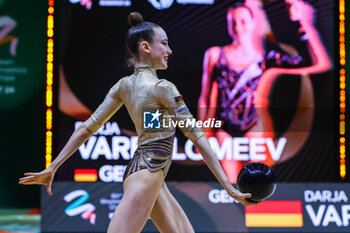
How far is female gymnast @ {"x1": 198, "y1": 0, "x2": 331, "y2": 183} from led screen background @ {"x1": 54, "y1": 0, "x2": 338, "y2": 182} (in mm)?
81

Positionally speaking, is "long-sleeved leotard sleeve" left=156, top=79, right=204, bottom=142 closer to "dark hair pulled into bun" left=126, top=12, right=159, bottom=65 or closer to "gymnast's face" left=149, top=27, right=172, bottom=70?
"gymnast's face" left=149, top=27, right=172, bottom=70

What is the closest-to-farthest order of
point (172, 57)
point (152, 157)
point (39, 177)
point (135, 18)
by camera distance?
point (152, 157) < point (39, 177) < point (135, 18) < point (172, 57)

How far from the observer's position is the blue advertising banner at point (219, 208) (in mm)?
5699

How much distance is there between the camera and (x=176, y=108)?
282 centimetres

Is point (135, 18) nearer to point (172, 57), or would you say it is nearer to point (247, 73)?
point (172, 57)

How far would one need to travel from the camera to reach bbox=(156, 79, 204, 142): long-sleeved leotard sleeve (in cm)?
280

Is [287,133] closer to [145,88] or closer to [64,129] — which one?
[64,129]

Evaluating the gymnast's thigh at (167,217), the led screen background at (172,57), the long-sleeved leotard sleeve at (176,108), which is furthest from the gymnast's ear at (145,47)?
the led screen background at (172,57)

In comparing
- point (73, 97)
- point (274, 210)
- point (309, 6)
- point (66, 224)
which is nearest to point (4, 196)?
point (66, 224)

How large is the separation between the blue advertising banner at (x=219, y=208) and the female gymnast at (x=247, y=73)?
43 centimetres

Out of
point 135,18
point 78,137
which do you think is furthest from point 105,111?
point 135,18

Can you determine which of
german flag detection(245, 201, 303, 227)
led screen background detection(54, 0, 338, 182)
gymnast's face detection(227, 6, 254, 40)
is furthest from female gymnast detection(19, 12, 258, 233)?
german flag detection(245, 201, 303, 227)

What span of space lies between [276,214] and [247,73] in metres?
1.63

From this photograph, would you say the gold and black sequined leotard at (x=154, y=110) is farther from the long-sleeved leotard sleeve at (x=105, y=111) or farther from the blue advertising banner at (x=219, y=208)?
the blue advertising banner at (x=219, y=208)
